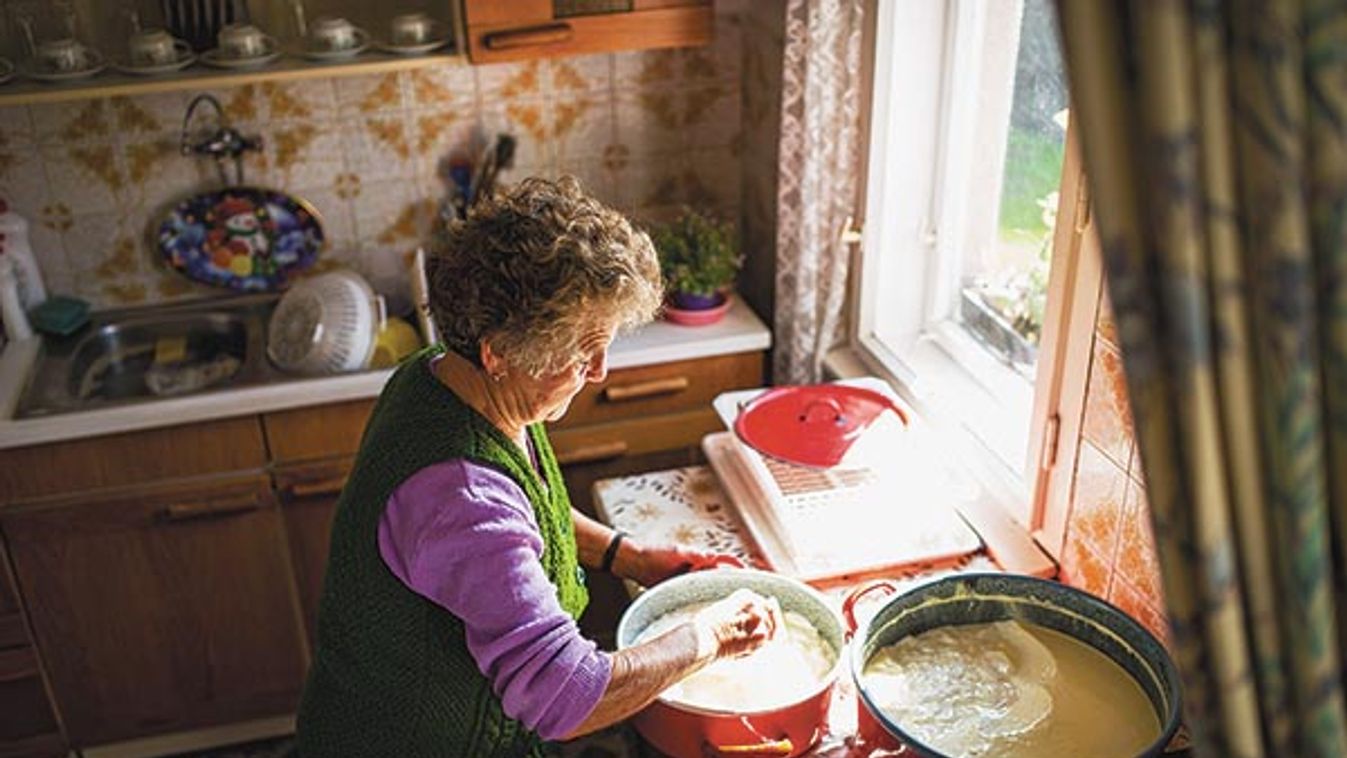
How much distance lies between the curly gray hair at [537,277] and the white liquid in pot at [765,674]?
45 cm

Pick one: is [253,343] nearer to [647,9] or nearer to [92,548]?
[92,548]

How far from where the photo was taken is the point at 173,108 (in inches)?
108

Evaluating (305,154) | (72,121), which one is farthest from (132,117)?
(305,154)

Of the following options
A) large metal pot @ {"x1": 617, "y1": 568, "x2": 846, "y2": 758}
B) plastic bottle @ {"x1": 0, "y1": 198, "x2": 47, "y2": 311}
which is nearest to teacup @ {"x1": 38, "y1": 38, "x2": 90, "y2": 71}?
plastic bottle @ {"x1": 0, "y1": 198, "x2": 47, "y2": 311}

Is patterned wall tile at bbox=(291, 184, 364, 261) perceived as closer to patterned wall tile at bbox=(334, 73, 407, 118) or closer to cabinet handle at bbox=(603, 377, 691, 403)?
patterned wall tile at bbox=(334, 73, 407, 118)

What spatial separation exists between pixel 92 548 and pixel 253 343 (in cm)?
52

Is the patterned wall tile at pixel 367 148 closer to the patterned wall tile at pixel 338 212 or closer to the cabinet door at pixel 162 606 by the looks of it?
the patterned wall tile at pixel 338 212

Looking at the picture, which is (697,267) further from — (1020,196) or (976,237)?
(1020,196)

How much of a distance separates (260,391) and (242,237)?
520 mm

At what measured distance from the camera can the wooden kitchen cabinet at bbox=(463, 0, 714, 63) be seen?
249cm

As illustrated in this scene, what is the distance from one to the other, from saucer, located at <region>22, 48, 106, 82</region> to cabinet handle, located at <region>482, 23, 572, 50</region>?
30.4 inches

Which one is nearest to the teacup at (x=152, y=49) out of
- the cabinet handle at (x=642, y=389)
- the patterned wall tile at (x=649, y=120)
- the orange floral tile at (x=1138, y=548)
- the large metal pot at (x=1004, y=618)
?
the patterned wall tile at (x=649, y=120)

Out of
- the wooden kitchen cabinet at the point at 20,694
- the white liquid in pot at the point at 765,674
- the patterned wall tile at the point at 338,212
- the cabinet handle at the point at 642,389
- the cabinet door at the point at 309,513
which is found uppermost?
the patterned wall tile at the point at 338,212

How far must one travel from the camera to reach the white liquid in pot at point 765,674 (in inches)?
64.1
